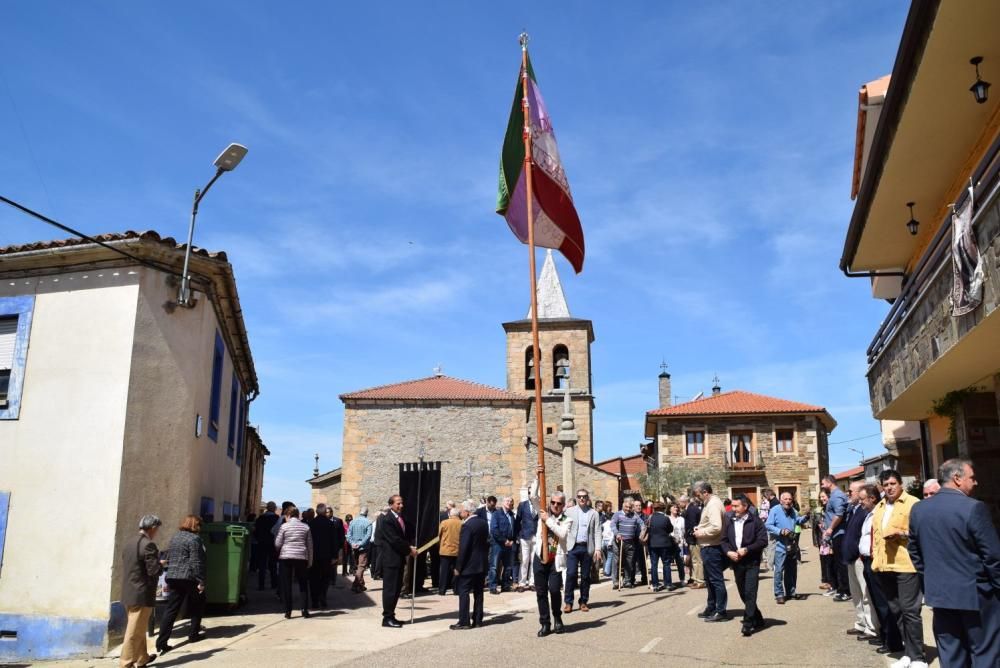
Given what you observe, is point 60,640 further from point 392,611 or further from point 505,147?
point 505,147

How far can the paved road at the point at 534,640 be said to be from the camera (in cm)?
809

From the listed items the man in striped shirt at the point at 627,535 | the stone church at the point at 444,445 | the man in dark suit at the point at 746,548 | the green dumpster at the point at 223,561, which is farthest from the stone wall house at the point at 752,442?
the green dumpster at the point at 223,561

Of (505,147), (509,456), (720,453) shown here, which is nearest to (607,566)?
(505,147)

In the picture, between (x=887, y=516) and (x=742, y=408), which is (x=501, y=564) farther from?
(x=742, y=408)

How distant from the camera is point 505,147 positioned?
12375 millimetres

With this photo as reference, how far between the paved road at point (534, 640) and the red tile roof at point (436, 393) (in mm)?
25592

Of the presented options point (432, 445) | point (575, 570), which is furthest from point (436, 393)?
point (575, 570)

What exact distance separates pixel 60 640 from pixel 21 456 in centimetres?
231

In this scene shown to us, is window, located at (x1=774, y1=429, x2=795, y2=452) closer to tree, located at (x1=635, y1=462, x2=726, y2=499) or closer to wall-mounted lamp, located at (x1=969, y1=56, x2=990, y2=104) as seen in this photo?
tree, located at (x1=635, y1=462, x2=726, y2=499)

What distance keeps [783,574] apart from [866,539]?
177 inches

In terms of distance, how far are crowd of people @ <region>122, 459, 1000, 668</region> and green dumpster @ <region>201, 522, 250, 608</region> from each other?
24.0 inches

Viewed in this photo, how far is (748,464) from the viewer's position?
43.0m

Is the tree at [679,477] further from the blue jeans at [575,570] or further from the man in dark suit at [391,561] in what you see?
the man in dark suit at [391,561]

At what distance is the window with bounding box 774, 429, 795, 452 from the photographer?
4341 centimetres
